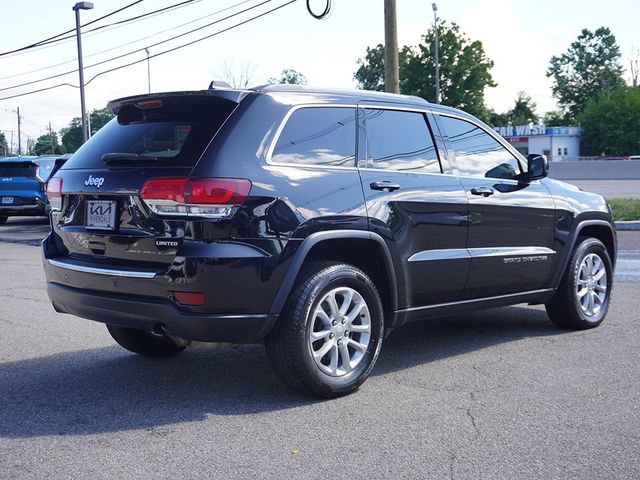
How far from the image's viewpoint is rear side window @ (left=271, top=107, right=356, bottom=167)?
4.94 metres

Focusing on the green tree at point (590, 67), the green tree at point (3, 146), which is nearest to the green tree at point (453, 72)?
the green tree at point (590, 67)

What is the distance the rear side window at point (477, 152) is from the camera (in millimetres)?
6074

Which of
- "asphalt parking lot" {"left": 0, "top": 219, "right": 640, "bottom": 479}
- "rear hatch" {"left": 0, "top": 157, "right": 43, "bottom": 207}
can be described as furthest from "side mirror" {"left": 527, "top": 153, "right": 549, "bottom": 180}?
"rear hatch" {"left": 0, "top": 157, "right": 43, "bottom": 207}

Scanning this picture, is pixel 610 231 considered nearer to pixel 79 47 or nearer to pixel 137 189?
pixel 137 189

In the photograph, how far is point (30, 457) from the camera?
3977 millimetres

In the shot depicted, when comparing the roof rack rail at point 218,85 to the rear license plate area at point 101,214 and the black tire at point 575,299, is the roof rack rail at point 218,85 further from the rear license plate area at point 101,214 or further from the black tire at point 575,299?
the black tire at point 575,299

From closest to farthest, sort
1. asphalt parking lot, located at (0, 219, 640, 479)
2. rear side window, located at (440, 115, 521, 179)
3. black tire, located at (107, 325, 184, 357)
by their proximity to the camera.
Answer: asphalt parking lot, located at (0, 219, 640, 479), black tire, located at (107, 325, 184, 357), rear side window, located at (440, 115, 521, 179)

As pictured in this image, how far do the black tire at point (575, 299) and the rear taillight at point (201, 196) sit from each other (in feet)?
11.2

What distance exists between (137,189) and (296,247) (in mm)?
960

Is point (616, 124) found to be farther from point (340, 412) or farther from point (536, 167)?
point (340, 412)

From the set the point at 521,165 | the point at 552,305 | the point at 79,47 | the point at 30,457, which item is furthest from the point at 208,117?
the point at 79,47

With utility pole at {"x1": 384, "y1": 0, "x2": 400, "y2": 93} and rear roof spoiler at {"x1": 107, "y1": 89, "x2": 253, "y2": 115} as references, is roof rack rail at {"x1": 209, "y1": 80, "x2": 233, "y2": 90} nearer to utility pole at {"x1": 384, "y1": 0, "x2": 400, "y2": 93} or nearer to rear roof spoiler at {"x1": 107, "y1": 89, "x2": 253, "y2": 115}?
rear roof spoiler at {"x1": 107, "y1": 89, "x2": 253, "y2": 115}

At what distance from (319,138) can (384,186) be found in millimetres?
518

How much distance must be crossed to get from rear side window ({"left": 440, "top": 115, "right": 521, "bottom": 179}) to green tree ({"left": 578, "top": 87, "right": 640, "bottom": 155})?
7971 centimetres
